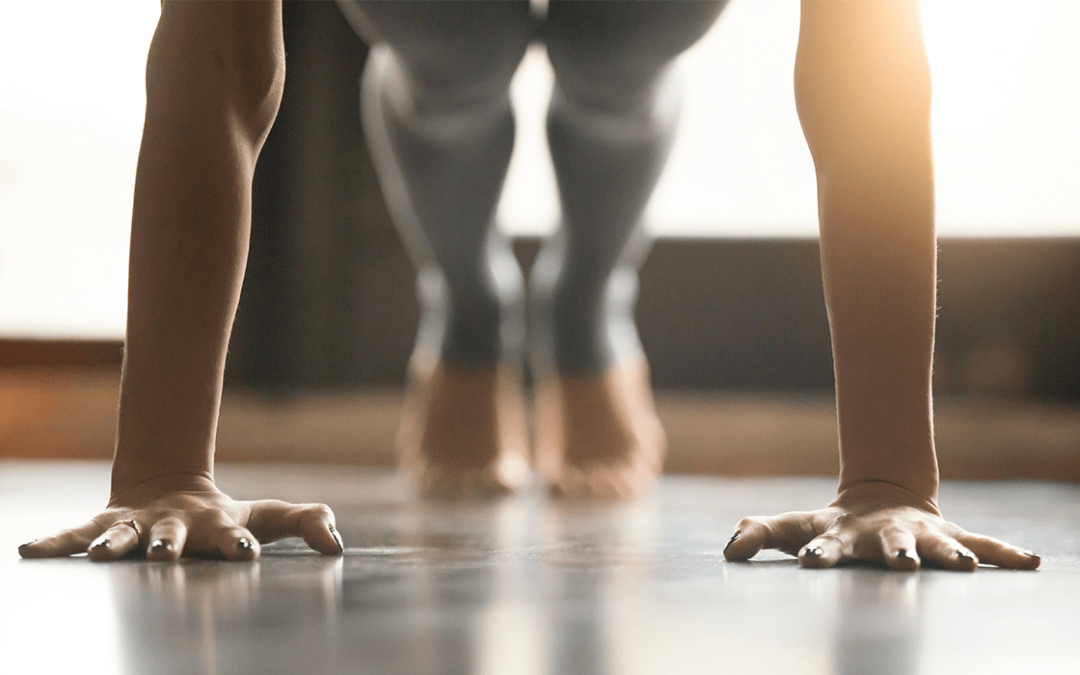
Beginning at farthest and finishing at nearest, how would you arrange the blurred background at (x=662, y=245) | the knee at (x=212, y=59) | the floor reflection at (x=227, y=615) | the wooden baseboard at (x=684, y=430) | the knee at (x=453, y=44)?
1. the blurred background at (x=662, y=245)
2. the wooden baseboard at (x=684, y=430)
3. the knee at (x=453, y=44)
4. the knee at (x=212, y=59)
5. the floor reflection at (x=227, y=615)

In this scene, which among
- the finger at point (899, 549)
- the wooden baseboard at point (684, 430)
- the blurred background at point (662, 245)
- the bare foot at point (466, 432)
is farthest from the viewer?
the blurred background at point (662, 245)

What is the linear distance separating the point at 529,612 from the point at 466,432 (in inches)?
34.2

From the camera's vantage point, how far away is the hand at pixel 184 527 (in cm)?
58

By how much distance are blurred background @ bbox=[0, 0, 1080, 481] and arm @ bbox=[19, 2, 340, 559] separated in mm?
1559

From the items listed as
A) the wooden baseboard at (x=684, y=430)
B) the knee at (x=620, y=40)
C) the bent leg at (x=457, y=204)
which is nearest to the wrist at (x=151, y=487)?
the bent leg at (x=457, y=204)

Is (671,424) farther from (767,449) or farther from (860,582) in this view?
(860,582)

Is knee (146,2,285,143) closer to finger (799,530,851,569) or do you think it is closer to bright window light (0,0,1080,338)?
finger (799,530,851,569)

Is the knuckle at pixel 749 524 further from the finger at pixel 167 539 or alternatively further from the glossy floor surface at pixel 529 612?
the finger at pixel 167 539

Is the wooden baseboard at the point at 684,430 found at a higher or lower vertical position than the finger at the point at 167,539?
lower

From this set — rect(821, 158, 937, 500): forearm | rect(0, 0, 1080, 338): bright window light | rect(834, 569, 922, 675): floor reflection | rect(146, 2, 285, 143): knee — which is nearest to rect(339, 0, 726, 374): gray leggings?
rect(146, 2, 285, 143): knee

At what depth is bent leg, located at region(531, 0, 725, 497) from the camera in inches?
43.4

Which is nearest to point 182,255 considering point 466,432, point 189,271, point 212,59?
point 189,271

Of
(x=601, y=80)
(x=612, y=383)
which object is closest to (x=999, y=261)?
(x=612, y=383)

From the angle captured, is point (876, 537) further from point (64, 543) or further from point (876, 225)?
point (64, 543)
